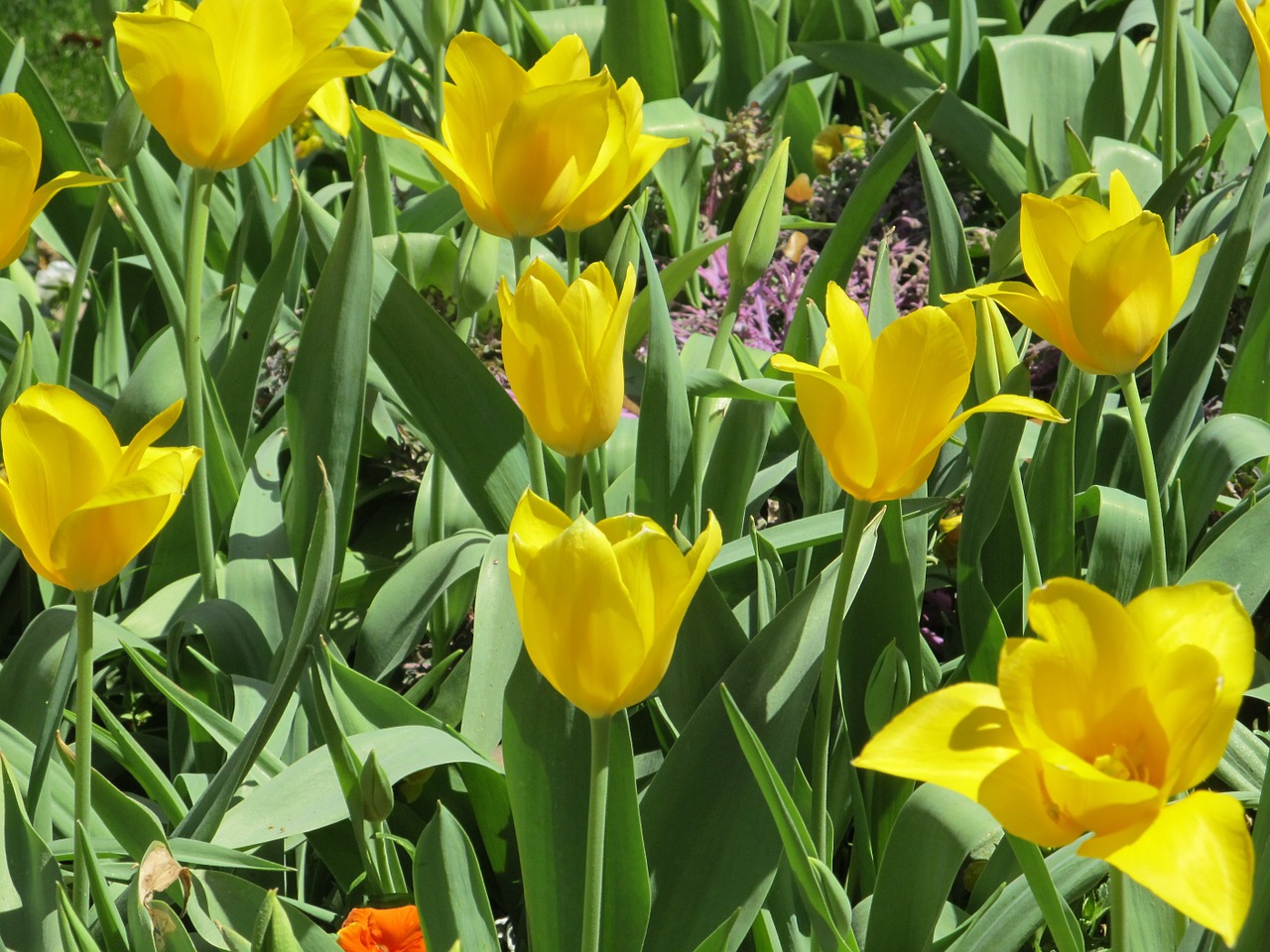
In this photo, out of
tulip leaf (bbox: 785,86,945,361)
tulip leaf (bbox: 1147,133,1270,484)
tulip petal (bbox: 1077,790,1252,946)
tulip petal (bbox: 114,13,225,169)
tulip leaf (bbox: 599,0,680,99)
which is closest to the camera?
tulip petal (bbox: 1077,790,1252,946)

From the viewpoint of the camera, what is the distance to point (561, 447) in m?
0.86

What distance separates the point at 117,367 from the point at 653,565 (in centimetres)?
124

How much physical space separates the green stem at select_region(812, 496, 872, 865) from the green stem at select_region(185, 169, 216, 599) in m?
0.53

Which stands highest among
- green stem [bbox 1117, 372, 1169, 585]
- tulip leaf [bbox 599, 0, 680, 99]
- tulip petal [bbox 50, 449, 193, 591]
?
tulip leaf [bbox 599, 0, 680, 99]

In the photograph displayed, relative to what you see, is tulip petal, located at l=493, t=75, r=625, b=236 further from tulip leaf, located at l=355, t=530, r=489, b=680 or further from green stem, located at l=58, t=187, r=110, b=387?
green stem, located at l=58, t=187, r=110, b=387

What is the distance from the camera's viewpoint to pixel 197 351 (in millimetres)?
1062

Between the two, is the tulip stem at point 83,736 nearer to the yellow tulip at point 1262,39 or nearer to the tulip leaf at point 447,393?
the tulip leaf at point 447,393

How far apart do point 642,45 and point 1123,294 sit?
148 centimetres

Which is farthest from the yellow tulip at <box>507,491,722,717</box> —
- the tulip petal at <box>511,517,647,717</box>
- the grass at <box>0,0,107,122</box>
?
the grass at <box>0,0,107,122</box>

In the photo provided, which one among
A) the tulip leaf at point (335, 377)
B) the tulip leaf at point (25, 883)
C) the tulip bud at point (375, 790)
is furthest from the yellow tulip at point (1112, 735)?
the tulip leaf at point (335, 377)

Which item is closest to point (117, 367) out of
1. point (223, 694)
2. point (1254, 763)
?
point (223, 694)

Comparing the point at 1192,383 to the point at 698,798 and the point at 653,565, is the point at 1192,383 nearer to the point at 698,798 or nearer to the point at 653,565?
the point at 698,798

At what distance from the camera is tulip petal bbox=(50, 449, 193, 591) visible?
70cm

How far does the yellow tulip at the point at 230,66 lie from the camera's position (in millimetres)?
950
